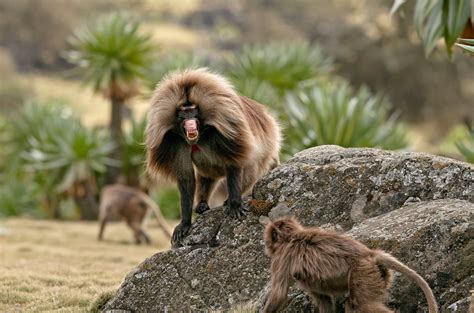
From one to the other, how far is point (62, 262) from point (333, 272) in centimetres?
737

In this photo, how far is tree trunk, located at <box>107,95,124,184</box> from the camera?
78.2 ft

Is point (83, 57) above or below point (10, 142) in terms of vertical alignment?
above

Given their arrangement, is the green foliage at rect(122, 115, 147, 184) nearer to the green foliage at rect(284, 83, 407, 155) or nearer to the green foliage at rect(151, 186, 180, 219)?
the green foliage at rect(151, 186, 180, 219)

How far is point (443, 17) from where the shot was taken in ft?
40.7

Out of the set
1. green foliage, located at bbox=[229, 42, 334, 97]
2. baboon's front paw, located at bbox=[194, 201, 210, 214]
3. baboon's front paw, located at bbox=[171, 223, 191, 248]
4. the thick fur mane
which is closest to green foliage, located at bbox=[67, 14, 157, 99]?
green foliage, located at bbox=[229, 42, 334, 97]

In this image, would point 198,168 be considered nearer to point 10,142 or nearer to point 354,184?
point 354,184

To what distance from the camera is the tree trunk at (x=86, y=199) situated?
76.3 feet

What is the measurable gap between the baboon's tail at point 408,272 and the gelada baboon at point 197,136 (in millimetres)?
2017

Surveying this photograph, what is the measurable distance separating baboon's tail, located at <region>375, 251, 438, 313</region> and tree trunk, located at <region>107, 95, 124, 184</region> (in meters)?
18.2

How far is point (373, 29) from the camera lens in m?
51.8

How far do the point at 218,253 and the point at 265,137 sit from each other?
183 centimetres

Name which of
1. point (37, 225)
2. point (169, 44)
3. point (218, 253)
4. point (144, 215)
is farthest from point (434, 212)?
point (169, 44)

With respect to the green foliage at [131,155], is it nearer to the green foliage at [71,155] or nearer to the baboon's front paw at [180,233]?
the green foliage at [71,155]

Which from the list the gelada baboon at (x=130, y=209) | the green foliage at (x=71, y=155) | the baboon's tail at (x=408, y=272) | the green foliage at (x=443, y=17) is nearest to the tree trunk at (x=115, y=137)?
the green foliage at (x=71, y=155)
